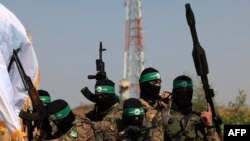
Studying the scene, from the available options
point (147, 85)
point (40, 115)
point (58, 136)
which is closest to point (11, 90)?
point (40, 115)

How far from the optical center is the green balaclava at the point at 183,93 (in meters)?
7.46

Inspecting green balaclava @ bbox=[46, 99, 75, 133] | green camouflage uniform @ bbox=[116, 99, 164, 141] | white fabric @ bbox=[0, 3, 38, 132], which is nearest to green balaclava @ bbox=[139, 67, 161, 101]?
green camouflage uniform @ bbox=[116, 99, 164, 141]

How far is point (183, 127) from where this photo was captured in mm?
7344

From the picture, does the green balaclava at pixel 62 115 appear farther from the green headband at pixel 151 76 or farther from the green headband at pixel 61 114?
the green headband at pixel 151 76

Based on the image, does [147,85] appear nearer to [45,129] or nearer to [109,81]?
[109,81]

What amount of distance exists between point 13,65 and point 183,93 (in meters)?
2.71

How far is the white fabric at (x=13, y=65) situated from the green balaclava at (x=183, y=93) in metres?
2.27

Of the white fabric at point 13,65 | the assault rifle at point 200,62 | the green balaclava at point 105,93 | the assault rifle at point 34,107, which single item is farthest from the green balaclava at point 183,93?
the white fabric at point 13,65

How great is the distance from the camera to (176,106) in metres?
7.52

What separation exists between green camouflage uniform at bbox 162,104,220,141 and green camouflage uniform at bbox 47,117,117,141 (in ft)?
2.49

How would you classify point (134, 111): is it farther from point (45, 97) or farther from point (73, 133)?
point (45, 97)

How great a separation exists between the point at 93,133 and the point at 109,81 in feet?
3.45

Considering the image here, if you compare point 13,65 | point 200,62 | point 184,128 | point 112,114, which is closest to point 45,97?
point 13,65

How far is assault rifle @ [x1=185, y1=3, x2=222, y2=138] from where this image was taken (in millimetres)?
7152
